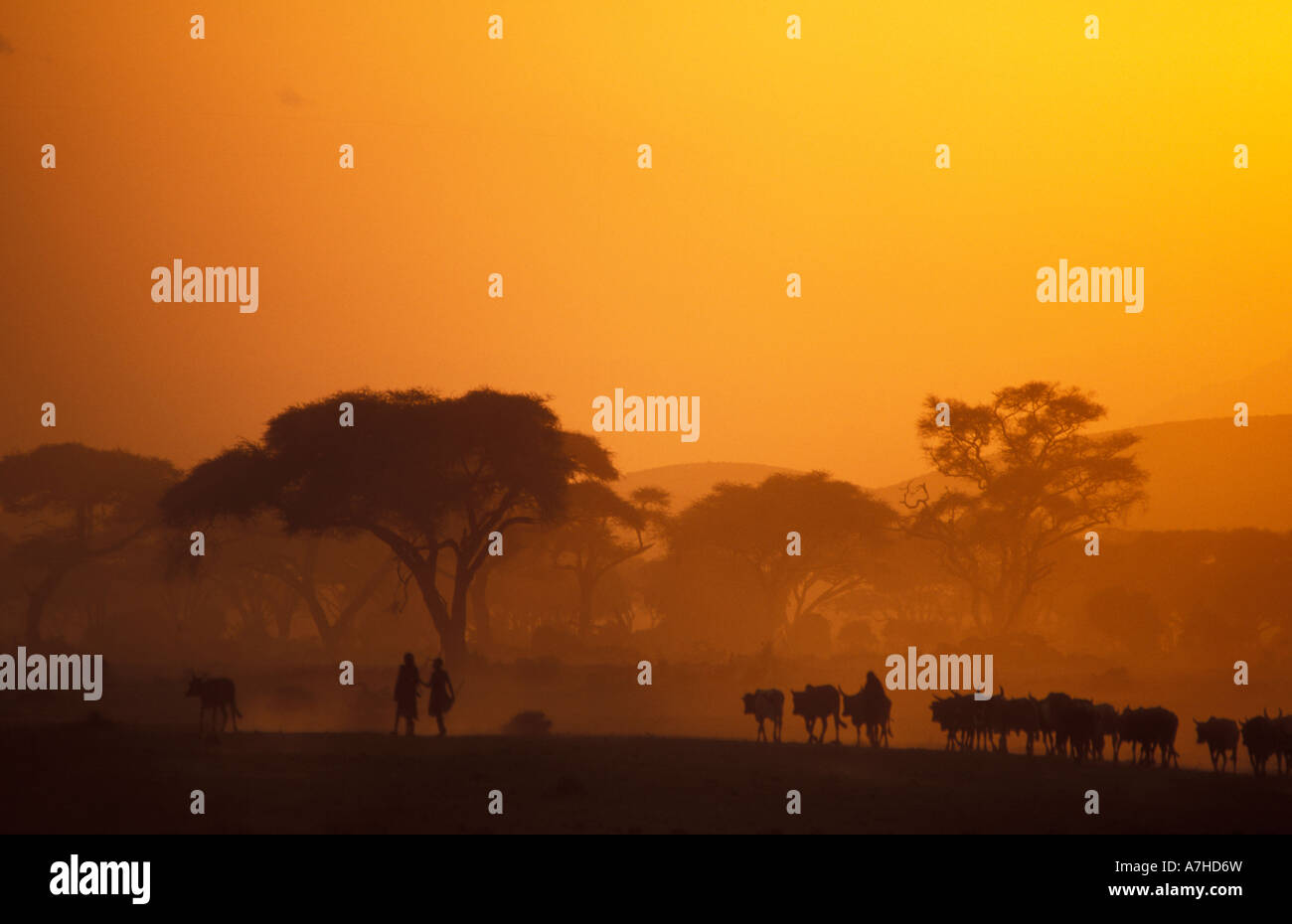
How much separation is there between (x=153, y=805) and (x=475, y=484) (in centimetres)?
2653

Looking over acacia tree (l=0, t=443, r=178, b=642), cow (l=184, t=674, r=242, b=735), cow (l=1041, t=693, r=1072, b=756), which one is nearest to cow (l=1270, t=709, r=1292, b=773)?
cow (l=1041, t=693, r=1072, b=756)

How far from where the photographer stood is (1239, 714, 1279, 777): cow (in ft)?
76.0

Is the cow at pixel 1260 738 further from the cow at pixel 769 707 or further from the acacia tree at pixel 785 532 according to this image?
the acacia tree at pixel 785 532

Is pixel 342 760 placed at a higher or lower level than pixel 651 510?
lower

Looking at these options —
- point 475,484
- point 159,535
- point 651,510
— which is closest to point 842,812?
point 475,484

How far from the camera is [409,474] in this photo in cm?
4388

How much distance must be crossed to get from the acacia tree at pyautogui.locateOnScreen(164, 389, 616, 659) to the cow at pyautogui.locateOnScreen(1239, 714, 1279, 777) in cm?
2448

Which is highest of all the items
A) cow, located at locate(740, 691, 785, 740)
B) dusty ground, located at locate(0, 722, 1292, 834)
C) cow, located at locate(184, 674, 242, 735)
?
cow, located at locate(184, 674, 242, 735)

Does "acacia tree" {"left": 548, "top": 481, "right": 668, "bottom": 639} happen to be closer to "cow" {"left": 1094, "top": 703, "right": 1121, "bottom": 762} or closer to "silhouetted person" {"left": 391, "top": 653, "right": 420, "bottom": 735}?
"silhouetted person" {"left": 391, "top": 653, "right": 420, "bottom": 735}

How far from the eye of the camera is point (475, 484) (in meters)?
44.8
